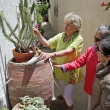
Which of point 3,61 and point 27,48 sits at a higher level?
point 27,48

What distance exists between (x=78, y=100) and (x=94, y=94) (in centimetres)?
196

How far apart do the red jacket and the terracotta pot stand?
42 centimetres

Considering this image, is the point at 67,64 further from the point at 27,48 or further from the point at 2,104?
the point at 2,104

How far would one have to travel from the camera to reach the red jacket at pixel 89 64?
2323mm

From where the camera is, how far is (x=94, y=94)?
69.2 inches

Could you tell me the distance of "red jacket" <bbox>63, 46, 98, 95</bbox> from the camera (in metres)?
2.32

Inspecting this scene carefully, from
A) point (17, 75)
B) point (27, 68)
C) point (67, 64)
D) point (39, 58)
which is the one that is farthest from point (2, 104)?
point (67, 64)

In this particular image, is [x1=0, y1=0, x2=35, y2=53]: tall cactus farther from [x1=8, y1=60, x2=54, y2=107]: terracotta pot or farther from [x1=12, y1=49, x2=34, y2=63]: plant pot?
[x1=8, y1=60, x2=54, y2=107]: terracotta pot

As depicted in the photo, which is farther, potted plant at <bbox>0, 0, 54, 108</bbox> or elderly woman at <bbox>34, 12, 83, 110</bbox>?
elderly woman at <bbox>34, 12, 83, 110</bbox>

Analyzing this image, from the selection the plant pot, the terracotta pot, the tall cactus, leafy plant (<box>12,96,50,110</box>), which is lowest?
leafy plant (<box>12,96,50,110</box>)

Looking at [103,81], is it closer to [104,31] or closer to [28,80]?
[104,31]

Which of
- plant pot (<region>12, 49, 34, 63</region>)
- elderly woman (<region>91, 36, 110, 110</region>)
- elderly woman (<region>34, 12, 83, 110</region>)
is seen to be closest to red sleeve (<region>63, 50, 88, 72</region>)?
elderly woman (<region>34, 12, 83, 110</region>)

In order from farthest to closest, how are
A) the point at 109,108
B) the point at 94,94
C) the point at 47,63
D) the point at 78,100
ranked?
the point at 78,100 < the point at 47,63 < the point at 94,94 < the point at 109,108

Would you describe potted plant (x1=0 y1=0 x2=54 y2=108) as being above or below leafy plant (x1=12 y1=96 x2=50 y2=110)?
above
